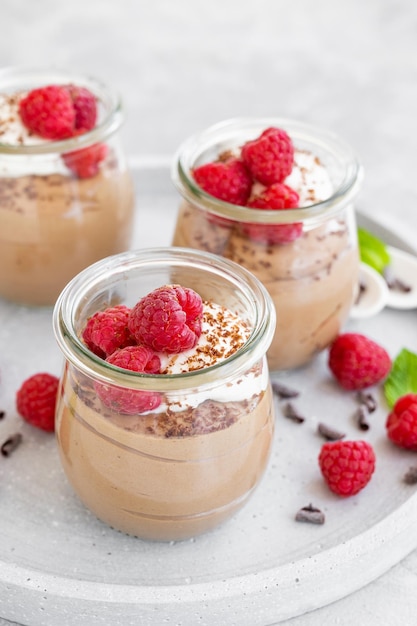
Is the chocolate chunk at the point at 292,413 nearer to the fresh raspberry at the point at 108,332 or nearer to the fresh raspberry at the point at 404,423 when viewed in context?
the fresh raspberry at the point at 404,423

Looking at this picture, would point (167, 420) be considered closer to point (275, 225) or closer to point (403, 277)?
point (275, 225)

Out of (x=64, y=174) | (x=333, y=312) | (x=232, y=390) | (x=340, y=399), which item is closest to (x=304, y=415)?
(x=340, y=399)

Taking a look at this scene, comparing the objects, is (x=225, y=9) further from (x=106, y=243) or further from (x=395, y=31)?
(x=106, y=243)

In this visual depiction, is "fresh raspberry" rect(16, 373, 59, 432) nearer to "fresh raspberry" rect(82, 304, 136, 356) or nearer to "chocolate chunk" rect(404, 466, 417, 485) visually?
"fresh raspberry" rect(82, 304, 136, 356)

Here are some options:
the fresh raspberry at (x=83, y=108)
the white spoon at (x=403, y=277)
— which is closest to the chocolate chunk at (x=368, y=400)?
the white spoon at (x=403, y=277)

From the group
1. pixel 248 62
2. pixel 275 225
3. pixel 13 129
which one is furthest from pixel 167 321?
pixel 248 62

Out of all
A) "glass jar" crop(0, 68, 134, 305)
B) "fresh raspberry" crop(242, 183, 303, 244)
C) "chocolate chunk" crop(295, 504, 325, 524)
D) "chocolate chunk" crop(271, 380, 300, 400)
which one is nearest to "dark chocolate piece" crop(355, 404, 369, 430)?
"chocolate chunk" crop(271, 380, 300, 400)

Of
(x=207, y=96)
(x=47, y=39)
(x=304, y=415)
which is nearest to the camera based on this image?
(x=304, y=415)
